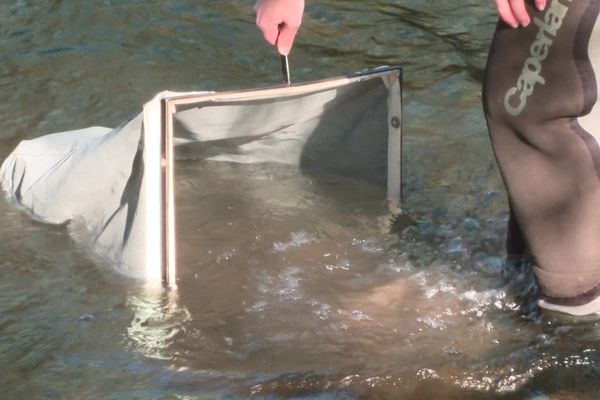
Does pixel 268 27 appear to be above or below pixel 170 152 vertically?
above

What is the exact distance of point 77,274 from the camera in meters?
3.19

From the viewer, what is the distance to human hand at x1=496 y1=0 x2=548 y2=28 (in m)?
2.45

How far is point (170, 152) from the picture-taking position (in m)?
2.88

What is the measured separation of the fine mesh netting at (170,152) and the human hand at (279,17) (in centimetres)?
19

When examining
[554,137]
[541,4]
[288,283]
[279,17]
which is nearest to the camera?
[541,4]

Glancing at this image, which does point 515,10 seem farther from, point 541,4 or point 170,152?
point 170,152

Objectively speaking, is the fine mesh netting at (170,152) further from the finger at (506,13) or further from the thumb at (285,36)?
the finger at (506,13)

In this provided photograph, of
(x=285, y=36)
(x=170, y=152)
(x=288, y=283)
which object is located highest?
(x=285, y=36)

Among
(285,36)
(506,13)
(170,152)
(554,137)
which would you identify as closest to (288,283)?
(170,152)

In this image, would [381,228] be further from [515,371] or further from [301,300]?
[515,371]

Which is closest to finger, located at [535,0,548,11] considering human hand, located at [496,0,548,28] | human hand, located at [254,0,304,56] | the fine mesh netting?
human hand, located at [496,0,548,28]

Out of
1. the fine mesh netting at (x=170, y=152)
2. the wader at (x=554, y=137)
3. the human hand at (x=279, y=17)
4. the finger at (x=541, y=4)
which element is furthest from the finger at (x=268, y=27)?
the finger at (x=541, y=4)

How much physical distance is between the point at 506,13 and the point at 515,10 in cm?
2

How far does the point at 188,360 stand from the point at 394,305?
579 mm
